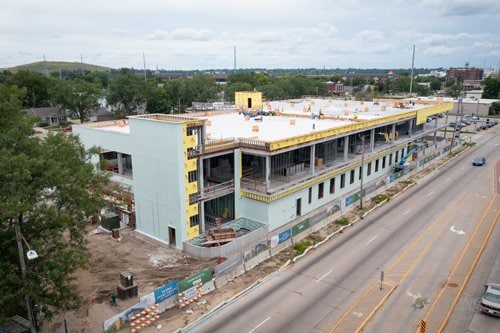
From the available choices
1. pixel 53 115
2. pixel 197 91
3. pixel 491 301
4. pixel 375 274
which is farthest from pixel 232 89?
pixel 491 301

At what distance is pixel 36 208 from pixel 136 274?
483 inches

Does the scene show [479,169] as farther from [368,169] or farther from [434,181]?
[368,169]

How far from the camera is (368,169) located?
53500mm

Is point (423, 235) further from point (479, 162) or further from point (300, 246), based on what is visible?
point (479, 162)

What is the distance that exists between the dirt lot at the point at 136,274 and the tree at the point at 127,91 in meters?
76.6

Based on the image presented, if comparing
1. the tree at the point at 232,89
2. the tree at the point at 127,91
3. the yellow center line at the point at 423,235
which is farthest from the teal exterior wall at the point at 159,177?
the tree at the point at 232,89

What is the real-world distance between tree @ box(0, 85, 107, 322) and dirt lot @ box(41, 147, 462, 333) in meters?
3.40

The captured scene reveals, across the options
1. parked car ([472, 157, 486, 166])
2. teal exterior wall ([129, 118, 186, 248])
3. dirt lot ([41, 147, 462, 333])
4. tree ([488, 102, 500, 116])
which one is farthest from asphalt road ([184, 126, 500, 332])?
tree ([488, 102, 500, 116])

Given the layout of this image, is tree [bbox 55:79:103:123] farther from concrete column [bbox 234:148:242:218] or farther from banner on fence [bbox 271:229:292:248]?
banner on fence [bbox 271:229:292:248]

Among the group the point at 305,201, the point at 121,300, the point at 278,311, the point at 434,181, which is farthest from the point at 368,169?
the point at 121,300

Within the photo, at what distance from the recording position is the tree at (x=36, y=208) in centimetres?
1767

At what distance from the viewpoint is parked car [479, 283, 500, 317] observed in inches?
918

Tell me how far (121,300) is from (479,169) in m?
57.2

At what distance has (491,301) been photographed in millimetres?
23688
